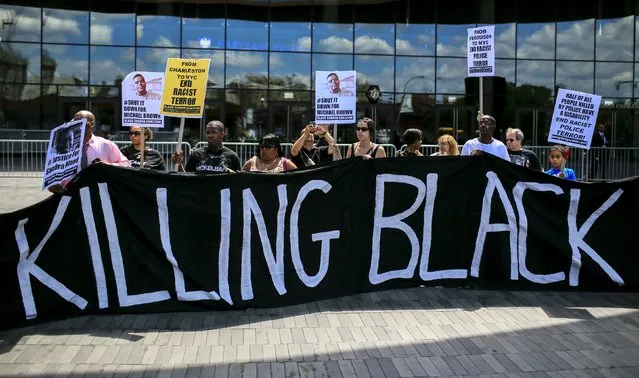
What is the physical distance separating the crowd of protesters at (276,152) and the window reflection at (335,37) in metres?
15.8

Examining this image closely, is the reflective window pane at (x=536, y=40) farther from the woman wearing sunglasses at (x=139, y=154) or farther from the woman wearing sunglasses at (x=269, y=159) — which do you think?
the woman wearing sunglasses at (x=269, y=159)

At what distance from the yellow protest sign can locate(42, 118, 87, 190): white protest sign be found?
168 cm

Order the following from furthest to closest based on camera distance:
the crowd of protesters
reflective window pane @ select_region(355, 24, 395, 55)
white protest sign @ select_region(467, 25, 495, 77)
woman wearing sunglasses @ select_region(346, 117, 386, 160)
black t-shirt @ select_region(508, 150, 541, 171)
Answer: reflective window pane @ select_region(355, 24, 395, 55) < white protest sign @ select_region(467, 25, 495, 77) < black t-shirt @ select_region(508, 150, 541, 171) < woman wearing sunglasses @ select_region(346, 117, 386, 160) < the crowd of protesters

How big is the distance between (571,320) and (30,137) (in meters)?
20.9

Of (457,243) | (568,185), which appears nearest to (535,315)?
(457,243)

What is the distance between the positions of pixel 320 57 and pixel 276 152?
17274 mm

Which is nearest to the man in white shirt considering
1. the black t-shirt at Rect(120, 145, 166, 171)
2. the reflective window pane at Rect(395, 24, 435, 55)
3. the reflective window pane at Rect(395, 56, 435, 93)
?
the black t-shirt at Rect(120, 145, 166, 171)

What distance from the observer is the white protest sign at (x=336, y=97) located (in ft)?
29.1

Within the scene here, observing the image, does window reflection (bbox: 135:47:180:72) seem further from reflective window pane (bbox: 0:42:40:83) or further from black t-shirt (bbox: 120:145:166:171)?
black t-shirt (bbox: 120:145:166:171)

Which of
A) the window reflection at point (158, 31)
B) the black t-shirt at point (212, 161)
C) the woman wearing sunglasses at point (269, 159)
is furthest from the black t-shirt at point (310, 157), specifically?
the window reflection at point (158, 31)

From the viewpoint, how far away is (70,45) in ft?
75.4

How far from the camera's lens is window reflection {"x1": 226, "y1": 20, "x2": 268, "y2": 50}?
926 inches

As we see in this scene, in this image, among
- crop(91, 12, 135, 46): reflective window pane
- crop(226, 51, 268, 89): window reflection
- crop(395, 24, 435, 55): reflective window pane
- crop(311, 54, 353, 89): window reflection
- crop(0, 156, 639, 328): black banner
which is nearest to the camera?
crop(0, 156, 639, 328): black banner

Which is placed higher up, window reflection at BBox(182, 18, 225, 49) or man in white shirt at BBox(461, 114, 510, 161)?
window reflection at BBox(182, 18, 225, 49)
